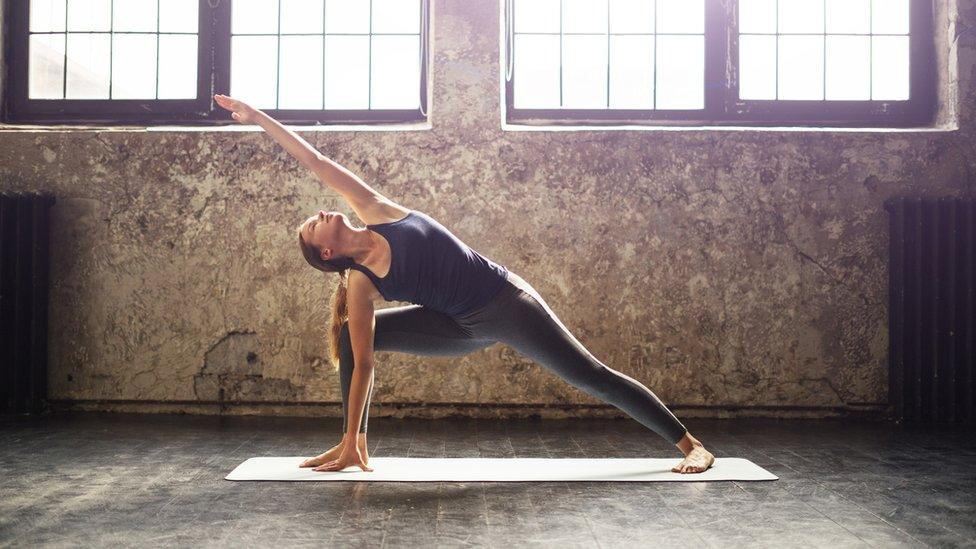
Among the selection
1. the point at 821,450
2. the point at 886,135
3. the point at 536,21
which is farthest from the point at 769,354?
the point at 536,21

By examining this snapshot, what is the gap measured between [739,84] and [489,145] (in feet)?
4.49

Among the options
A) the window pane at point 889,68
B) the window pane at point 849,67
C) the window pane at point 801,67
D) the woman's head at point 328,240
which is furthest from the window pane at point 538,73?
the woman's head at point 328,240

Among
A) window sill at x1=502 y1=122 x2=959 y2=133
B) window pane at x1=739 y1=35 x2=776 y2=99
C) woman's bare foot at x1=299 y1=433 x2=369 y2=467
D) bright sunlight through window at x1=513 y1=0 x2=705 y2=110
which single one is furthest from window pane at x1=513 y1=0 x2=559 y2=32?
woman's bare foot at x1=299 y1=433 x2=369 y2=467

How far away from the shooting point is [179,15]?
4375 mm

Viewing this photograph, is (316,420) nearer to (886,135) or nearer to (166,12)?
(166,12)

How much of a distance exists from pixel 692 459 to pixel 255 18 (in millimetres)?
3148

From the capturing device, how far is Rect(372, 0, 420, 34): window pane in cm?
437

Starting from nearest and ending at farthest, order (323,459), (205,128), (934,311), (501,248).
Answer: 1. (323,459)
2. (934,311)
3. (501,248)
4. (205,128)

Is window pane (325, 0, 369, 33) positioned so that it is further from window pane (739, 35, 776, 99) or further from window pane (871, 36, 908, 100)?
window pane (871, 36, 908, 100)

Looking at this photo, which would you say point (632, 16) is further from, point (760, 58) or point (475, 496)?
point (475, 496)

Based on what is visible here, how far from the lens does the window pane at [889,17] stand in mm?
4410

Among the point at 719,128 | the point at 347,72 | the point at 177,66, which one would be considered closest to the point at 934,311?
the point at 719,128

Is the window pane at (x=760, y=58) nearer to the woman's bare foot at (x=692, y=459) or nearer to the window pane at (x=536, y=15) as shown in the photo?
the window pane at (x=536, y=15)

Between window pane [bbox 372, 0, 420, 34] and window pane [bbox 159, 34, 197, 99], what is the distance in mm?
958
